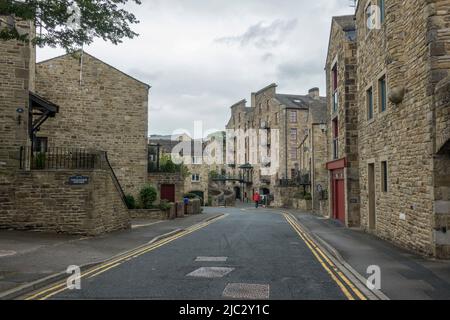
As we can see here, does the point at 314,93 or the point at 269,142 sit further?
the point at 314,93

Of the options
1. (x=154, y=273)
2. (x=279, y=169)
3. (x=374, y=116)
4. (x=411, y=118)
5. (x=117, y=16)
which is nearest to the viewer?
(x=154, y=273)

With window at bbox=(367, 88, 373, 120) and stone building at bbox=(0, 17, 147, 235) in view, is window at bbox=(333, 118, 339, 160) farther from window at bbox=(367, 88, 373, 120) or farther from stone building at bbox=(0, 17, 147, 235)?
stone building at bbox=(0, 17, 147, 235)

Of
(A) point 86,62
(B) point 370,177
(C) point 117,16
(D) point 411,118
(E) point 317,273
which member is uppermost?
(A) point 86,62

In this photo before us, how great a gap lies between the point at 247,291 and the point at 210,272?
6.49ft

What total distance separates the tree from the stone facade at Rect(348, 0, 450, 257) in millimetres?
8015

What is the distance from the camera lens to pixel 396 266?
1048cm

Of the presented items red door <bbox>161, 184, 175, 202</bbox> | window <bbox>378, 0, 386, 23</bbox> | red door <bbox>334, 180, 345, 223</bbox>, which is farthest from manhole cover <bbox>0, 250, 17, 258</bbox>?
red door <bbox>161, 184, 175, 202</bbox>

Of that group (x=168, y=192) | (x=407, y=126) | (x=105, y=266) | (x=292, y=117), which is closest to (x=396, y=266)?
(x=407, y=126)

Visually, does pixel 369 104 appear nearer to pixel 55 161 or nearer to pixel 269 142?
pixel 55 161

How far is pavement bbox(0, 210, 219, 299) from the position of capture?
889cm

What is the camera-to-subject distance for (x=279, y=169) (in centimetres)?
5744

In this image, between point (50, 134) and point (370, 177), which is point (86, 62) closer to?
point (50, 134)

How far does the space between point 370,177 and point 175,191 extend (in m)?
15.8
